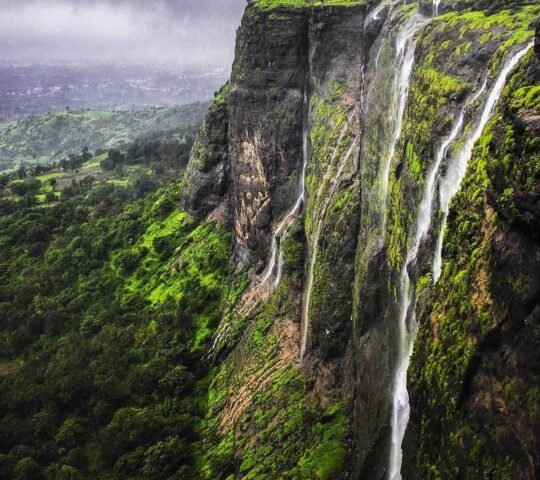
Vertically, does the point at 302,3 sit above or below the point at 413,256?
above

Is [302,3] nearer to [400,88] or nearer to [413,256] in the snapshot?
[400,88]

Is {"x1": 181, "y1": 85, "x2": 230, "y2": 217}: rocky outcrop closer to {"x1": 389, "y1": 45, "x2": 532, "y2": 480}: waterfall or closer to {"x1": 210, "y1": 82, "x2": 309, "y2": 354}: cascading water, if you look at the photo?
{"x1": 210, "y1": 82, "x2": 309, "y2": 354}: cascading water

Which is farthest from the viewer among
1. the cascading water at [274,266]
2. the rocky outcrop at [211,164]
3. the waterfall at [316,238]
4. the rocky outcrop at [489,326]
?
the rocky outcrop at [211,164]

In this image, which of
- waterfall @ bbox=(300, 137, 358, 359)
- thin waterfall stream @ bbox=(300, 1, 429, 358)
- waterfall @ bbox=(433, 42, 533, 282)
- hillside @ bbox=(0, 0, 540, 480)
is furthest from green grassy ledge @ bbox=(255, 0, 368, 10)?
waterfall @ bbox=(433, 42, 533, 282)

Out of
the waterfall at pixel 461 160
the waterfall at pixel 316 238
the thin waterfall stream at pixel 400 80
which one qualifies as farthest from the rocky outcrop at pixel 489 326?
the waterfall at pixel 316 238

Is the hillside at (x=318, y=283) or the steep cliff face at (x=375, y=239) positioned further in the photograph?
the hillside at (x=318, y=283)

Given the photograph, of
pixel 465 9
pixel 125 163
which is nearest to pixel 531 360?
pixel 465 9

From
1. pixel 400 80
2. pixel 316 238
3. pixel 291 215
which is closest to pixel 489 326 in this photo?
pixel 400 80

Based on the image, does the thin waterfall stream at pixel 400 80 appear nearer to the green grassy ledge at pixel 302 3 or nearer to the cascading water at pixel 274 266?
the green grassy ledge at pixel 302 3
